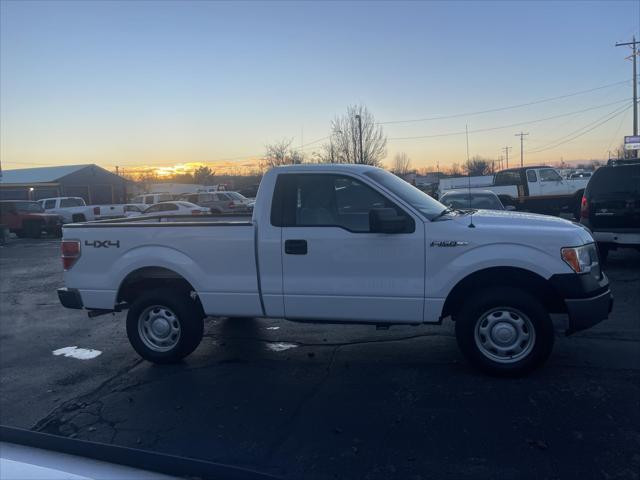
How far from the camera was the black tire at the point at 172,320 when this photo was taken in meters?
5.76

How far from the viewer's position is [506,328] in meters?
5.03

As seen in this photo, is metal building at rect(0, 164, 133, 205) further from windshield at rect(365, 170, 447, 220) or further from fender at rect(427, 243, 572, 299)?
fender at rect(427, 243, 572, 299)

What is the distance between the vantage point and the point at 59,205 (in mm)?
28016

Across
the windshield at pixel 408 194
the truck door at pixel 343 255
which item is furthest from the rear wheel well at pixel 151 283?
the windshield at pixel 408 194

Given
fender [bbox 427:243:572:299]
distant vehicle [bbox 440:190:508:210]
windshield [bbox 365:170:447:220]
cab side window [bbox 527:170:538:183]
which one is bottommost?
fender [bbox 427:243:572:299]

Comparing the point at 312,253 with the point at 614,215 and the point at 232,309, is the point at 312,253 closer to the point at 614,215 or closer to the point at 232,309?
the point at 232,309

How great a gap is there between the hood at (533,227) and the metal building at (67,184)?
159ft

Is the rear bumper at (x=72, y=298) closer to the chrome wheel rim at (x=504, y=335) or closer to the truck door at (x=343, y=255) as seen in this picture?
the truck door at (x=343, y=255)

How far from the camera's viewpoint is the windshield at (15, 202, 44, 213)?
26.5m

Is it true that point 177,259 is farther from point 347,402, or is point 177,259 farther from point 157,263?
point 347,402

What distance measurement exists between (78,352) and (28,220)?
21.9 metres

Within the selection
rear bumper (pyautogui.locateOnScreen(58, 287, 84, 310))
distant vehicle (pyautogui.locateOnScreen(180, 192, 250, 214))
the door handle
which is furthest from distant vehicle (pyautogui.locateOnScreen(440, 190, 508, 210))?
distant vehicle (pyautogui.locateOnScreen(180, 192, 250, 214))

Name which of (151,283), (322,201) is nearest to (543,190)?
(322,201)

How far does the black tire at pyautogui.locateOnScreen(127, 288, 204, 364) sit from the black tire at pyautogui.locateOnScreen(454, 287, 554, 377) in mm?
2689
